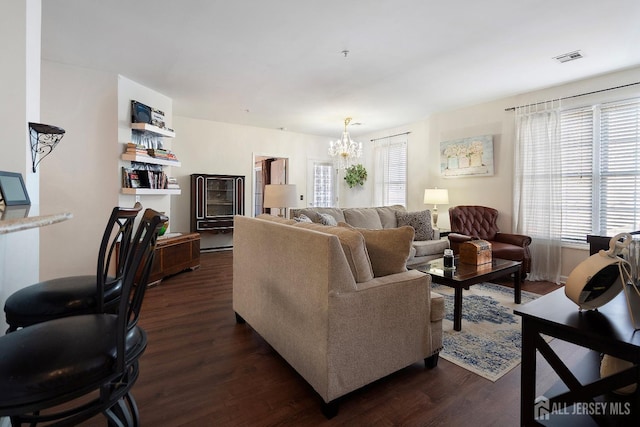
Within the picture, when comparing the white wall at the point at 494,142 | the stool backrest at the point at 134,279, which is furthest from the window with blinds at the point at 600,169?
the stool backrest at the point at 134,279

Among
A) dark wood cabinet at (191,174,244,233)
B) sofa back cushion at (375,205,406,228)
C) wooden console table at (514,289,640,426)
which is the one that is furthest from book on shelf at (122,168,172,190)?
wooden console table at (514,289,640,426)

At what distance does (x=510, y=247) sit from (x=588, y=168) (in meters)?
1.43

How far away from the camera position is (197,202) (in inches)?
226

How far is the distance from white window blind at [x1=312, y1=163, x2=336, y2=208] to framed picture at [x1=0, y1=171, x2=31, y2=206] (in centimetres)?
632

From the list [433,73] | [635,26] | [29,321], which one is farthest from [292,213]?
[635,26]

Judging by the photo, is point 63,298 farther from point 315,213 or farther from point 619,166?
point 619,166

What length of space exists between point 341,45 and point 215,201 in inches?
161

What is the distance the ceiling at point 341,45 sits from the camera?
2.51 metres

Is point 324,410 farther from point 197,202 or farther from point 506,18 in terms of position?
point 197,202

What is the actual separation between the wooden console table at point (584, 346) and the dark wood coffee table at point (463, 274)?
120cm

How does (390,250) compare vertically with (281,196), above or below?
below

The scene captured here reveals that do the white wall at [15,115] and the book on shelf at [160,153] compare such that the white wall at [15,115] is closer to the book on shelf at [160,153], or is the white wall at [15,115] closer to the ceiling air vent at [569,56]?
the book on shelf at [160,153]

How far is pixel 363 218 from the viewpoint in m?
4.61

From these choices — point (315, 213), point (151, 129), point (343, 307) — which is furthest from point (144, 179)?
point (343, 307)
